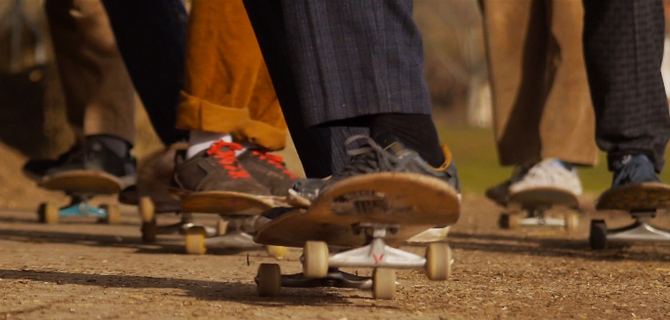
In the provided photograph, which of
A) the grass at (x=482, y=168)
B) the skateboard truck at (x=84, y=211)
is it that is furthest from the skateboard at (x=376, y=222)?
the grass at (x=482, y=168)

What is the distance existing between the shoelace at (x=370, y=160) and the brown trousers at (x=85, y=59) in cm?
264

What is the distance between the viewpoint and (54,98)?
6.57 metres

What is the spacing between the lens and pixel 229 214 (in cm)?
296

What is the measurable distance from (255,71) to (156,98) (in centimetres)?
66

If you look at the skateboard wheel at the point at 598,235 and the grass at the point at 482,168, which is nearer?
the skateboard wheel at the point at 598,235

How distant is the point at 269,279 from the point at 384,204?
1.00 feet

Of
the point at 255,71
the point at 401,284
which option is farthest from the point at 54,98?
the point at 401,284

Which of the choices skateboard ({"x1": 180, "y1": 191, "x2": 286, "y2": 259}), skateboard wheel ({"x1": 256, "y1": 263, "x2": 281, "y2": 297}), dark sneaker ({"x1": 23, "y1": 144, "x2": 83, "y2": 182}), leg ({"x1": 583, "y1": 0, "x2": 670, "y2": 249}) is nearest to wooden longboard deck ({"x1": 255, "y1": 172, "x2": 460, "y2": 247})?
skateboard wheel ({"x1": 256, "y1": 263, "x2": 281, "y2": 297})

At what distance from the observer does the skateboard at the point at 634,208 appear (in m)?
2.93

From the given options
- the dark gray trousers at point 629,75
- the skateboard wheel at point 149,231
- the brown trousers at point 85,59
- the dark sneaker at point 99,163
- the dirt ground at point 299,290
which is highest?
the brown trousers at point 85,59

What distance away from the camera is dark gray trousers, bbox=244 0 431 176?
1836 millimetres

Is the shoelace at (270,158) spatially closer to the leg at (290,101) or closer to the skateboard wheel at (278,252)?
the skateboard wheel at (278,252)

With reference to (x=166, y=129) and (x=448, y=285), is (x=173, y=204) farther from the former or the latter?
(x=448, y=285)

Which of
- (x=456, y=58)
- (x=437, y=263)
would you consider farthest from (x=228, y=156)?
(x=456, y=58)
